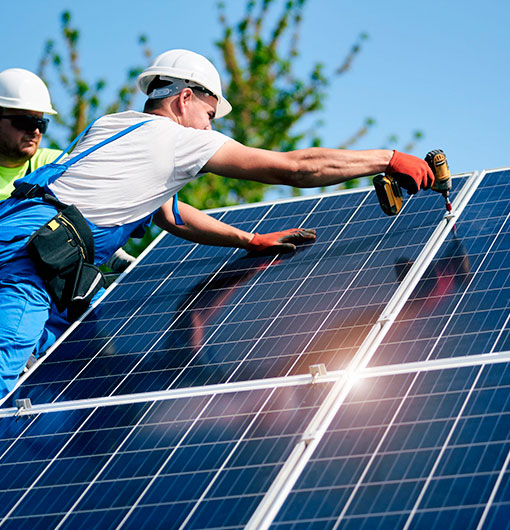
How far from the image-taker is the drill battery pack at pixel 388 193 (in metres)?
6.68

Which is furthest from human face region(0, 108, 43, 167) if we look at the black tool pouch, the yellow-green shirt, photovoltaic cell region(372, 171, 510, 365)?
photovoltaic cell region(372, 171, 510, 365)

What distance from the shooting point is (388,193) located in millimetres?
6707

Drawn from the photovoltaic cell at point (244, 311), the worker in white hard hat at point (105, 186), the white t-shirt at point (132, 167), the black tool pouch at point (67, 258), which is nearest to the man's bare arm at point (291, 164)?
the worker in white hard hat at point (105, 186)

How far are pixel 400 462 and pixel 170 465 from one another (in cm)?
120

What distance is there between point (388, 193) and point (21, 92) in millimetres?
3164

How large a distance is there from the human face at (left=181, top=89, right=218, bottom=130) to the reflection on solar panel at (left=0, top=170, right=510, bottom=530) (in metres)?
1.08

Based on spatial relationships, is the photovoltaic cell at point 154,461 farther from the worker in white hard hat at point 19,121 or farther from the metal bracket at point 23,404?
the worker in white hard hat at point 19,121

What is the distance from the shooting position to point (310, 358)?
215 inches

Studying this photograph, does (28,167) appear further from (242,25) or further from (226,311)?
(242,25)

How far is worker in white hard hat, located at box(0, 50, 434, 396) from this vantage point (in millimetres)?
6312

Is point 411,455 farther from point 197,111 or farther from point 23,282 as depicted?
point 197,111

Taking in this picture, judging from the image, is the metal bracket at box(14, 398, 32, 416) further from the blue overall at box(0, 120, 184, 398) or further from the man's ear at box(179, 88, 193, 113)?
the man's ear at box(179, 88, 193, 113)

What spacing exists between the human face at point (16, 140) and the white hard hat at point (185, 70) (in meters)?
0.98

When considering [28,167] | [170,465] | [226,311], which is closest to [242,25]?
[28,167]
